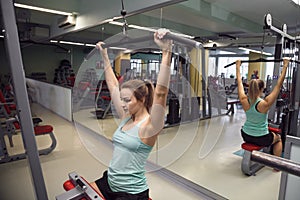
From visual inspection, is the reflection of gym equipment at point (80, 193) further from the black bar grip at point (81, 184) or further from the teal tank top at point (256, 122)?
the teal tank top at point (256, 122)

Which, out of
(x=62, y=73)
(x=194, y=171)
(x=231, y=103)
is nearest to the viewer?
(x=231, y=103)

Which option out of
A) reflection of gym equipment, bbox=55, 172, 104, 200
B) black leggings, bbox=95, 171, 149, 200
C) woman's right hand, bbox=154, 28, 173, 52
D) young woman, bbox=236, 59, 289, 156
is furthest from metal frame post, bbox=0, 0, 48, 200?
young woman, bbox=236, 59, 289, 156

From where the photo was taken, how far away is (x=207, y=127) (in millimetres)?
1824

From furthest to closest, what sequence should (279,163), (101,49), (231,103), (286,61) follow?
(231,103) < (286,61) < (101,49) < (279,163)

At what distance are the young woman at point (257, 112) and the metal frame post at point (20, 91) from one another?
5.57ft

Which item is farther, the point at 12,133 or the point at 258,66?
the point at 12,133

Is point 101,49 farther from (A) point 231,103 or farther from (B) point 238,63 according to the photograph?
(A) point 231,103

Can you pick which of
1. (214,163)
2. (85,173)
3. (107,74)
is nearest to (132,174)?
(107,74)

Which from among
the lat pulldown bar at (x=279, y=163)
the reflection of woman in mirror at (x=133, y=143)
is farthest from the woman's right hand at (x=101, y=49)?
the lat pulldown bar at (x=279, y=163)

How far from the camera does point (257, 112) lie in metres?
1.99

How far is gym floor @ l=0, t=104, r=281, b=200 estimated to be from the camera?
6.28ft

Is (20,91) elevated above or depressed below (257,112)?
above

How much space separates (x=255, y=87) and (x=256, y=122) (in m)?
0.36

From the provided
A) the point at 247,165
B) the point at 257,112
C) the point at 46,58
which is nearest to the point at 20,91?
the point at 257,112
